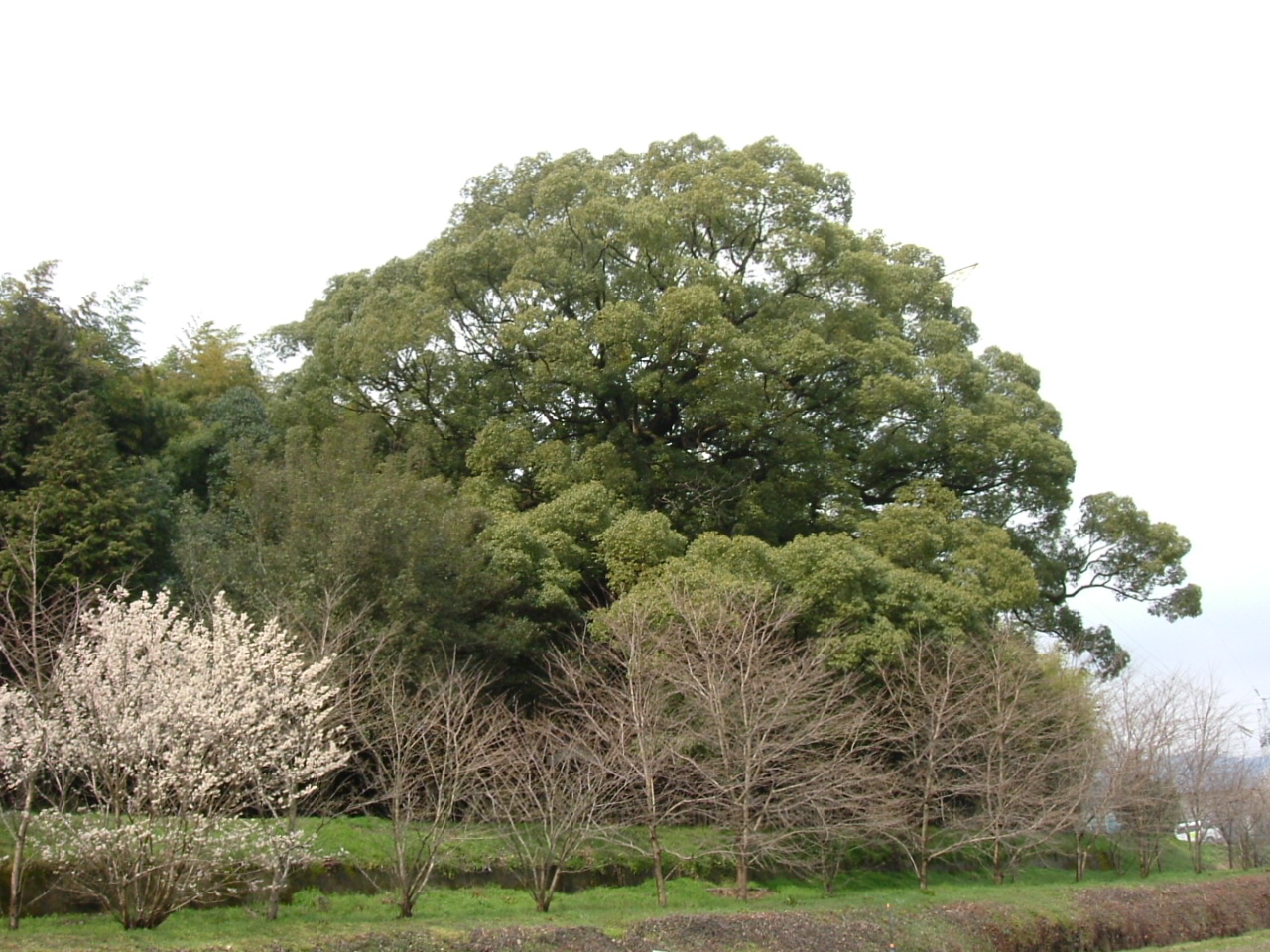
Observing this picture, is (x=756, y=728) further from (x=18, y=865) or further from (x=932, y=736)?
(x=18, y=865)

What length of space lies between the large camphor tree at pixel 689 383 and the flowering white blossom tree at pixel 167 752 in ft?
28.6

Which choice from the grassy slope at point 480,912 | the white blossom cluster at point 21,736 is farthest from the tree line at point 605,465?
the white blossom cluster at point 21,736

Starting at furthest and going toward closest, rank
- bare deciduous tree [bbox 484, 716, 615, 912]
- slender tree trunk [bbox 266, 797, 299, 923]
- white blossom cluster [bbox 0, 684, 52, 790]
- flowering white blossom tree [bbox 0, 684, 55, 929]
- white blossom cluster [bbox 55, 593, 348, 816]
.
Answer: bare deciduous tree [bbox 484, 716, 615, 912]
slender tree trunk [bbox 266, 797, 299, 923]
white blossom cluster [bbox 55, 593, 348, 816]
white blossom cluster [bbox 0, 684, 52, 790]
flowering white blossom tree [bbox 0, 684, 55, 929]

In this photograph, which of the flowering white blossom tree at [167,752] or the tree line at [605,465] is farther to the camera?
the tree line at [605,465]

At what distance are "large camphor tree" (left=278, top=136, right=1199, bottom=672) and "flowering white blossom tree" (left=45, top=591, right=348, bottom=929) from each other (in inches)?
344

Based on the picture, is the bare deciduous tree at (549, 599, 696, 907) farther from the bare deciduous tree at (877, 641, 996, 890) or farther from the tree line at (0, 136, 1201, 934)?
the bare deciduous tree at (877, 641, 996, 890)

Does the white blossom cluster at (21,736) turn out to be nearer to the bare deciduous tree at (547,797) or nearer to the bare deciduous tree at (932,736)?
the bare deciduous tree at (547,797)

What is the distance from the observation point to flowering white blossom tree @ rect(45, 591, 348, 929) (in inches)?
452

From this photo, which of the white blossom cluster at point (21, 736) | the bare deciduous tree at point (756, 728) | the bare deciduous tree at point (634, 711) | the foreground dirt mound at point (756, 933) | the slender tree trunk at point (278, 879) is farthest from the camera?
the bare deciduous tree at point (756, 728)

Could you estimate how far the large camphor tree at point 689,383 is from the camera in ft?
75.8

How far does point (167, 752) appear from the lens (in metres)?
11.8

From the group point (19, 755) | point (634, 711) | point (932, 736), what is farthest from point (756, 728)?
point (19, 755)

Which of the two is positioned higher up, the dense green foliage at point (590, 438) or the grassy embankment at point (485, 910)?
the dense green foliage at point (590, 438)

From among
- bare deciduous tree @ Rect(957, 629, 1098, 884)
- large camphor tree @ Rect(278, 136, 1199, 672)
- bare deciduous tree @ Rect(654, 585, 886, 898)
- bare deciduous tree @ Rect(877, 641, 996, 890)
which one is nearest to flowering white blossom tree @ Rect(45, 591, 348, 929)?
bare deciduous tree @ Rect(654, 585, 886, 898)
